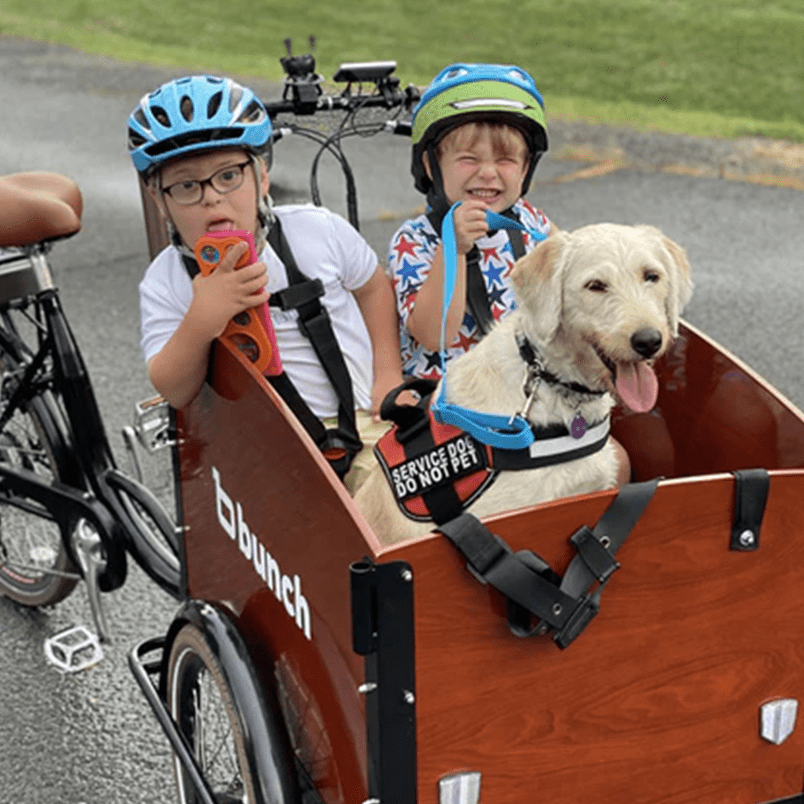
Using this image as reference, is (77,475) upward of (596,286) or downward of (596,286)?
downward

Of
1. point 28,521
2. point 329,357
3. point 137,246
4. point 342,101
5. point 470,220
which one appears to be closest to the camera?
point 470,220

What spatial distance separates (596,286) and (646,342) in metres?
0.18

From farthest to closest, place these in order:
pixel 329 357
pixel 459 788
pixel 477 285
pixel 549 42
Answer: pixel 549 42 < pixel 477 285 < pixel 329 357 < pixel 459 788

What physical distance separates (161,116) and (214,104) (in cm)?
11

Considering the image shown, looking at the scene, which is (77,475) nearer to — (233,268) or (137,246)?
(233,268)

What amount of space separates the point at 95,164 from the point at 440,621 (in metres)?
7.58

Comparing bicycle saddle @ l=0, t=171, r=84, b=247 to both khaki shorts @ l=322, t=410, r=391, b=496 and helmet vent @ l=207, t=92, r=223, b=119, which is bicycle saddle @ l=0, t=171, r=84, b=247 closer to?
helmet vent @ l=207, t=92, r=223, b=119

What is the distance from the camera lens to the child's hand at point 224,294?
2305mm

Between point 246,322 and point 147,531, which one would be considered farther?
point 147,531

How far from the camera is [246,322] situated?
2.40 m

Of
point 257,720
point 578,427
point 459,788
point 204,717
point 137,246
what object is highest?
point 578,427

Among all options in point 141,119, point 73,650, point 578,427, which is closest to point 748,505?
point 578,427

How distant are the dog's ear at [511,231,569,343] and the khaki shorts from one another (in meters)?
0.55

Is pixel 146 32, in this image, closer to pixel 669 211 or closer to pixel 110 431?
pixel 669 211
